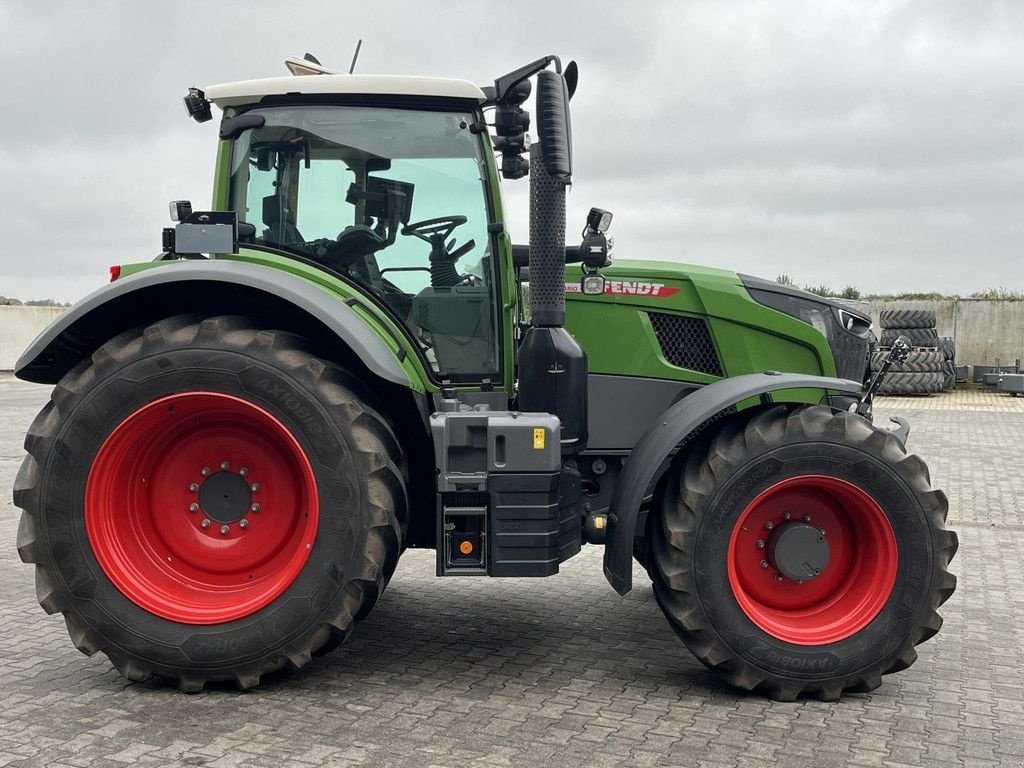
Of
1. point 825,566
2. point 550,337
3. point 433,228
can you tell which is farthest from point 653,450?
point 433,228

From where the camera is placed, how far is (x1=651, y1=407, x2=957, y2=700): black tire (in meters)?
4.33

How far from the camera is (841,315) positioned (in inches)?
215

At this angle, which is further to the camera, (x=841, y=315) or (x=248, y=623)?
(x=841, y=315)

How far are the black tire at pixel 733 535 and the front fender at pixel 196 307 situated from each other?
1.41 meters

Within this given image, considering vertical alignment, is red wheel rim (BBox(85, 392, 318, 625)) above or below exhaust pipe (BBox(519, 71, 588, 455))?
below

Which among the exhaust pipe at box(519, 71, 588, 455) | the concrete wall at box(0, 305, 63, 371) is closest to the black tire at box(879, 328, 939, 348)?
the exhaust pipe at box(519, 71, 588, 455)

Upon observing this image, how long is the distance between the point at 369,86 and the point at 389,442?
66.1 inches

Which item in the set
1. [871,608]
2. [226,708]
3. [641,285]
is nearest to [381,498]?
[226,708]

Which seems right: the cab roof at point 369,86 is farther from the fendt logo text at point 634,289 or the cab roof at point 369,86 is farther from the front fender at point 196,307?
the fendt logo text at point 634,289

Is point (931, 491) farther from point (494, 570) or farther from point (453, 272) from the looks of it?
point (453, 272)

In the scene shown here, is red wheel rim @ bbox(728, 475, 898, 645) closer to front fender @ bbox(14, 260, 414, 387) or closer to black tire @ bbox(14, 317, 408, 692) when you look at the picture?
black tire @ bbox(14, 317, 408, 692)

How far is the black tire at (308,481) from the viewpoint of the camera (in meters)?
4.23

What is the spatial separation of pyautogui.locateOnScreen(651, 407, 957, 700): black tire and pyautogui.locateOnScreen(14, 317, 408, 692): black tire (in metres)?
1.28

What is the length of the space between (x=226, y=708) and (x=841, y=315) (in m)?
3.63
